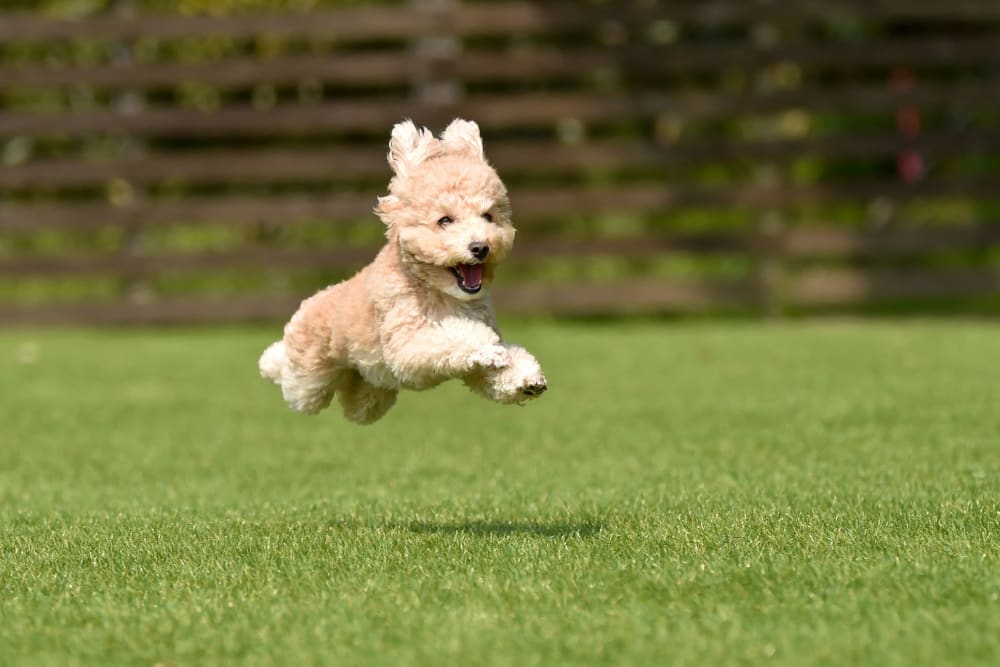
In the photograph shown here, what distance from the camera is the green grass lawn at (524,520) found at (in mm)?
3268

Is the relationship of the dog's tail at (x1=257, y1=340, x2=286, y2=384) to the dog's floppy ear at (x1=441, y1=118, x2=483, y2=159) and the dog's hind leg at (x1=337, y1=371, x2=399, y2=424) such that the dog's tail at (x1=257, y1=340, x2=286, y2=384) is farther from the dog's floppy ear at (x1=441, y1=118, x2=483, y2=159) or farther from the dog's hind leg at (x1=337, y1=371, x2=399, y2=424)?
the dog's floppy ear at (x1=441, y1=118, x2=483, y2=159)

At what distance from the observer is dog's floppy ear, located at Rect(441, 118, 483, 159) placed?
412 cm

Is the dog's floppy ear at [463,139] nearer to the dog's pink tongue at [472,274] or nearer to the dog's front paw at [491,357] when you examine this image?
the dog's pink tongue at [472,274]

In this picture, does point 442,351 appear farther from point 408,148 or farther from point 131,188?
point 131,188

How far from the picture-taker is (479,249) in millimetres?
3807

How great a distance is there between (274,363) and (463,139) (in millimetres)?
842

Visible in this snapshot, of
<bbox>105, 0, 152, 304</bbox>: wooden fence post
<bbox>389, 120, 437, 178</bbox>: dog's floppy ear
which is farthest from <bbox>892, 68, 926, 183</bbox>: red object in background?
<bbox>389, 120, 437, 178</bbox>: dog's floppy ear

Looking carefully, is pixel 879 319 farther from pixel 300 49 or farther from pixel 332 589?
pixel 332 589

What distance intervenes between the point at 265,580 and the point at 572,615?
2.61 feet

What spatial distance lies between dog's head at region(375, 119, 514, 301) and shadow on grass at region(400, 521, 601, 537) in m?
0.73

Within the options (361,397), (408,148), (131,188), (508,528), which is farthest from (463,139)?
(131,188)

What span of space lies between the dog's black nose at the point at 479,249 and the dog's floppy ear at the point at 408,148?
0.36 metres

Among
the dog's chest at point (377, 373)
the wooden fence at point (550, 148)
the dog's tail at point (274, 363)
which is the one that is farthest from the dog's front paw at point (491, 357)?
the wooden fence at point (550, 148)

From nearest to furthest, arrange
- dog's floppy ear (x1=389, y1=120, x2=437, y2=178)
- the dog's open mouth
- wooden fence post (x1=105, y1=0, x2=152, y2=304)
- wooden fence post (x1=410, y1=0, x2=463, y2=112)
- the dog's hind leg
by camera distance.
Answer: the dog's open mouth
dog's floppy ear (x1=389, y1=120, x2=437, y2=178)
the dog's hind leg
wooden fence post (x1=410, y1=0, x2=463, y2=112)
wooden fence post (x1=105, y1=0, x2=152, y2=304)
